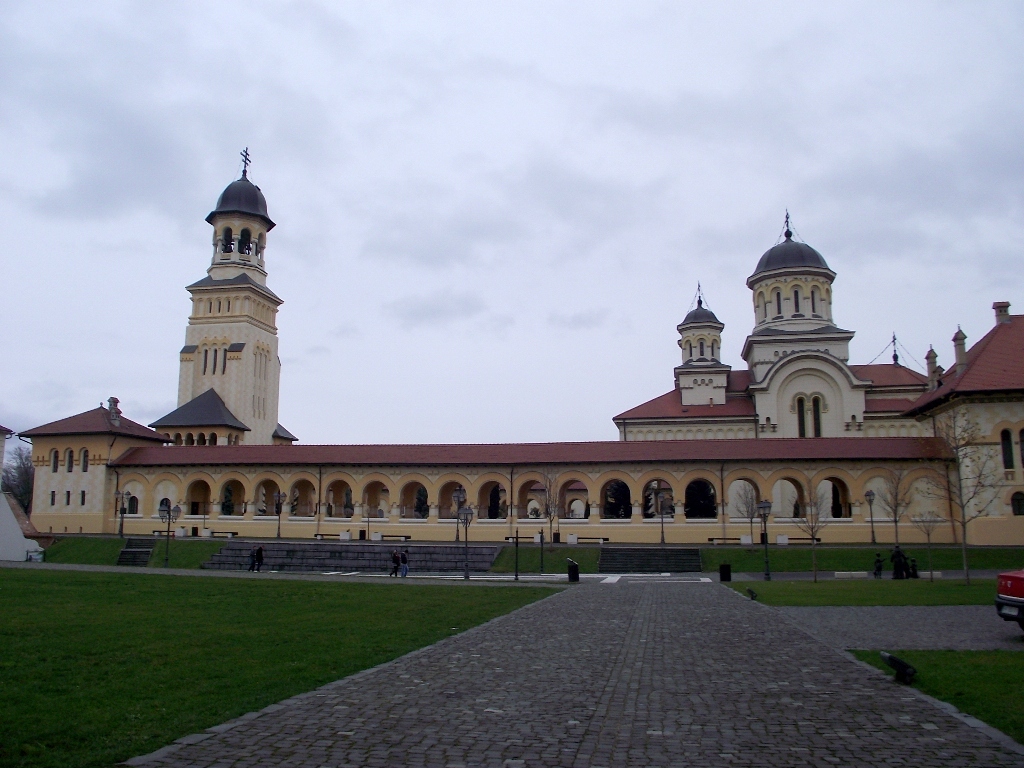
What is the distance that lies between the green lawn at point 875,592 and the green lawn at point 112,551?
2272 centimetres

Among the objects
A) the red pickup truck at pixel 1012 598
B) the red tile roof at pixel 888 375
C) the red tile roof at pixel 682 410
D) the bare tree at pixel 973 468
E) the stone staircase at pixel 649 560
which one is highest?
the red tile roof at pixel 888 375

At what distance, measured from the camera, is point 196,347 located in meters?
57.2

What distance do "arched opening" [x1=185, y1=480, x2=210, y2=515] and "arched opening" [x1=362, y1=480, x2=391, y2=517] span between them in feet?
30.1

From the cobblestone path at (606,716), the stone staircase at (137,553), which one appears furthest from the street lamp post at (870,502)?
the stone staircase at (137,553)

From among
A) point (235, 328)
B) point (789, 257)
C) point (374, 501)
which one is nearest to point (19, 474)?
point (235, 328)

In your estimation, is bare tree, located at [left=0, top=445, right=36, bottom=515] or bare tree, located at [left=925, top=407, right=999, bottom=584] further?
bare tree, located at [left=0, top=445, right=36, bottom=515]

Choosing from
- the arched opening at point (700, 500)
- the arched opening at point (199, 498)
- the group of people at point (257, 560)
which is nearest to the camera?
the group of people at point (257, 560)

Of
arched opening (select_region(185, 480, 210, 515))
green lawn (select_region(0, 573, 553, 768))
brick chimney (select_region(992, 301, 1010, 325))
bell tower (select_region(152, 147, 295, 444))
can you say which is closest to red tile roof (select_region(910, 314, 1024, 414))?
brick chimney (select_region(992, 301, 1010, 325))

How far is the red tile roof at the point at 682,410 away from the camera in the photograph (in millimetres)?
52500

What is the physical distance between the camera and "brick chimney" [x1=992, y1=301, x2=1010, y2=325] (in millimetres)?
37375

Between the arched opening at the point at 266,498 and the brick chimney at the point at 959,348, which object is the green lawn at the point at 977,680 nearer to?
the brick chimney at the point at 959,348

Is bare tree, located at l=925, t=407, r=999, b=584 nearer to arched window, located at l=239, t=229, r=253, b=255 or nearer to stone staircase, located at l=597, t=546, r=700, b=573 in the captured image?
stone staircase, located at l=597, t=546, r=700, b=573

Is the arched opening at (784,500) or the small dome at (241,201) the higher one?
the small dome at (241,201)

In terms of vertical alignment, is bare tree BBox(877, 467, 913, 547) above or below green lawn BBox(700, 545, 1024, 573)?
above
